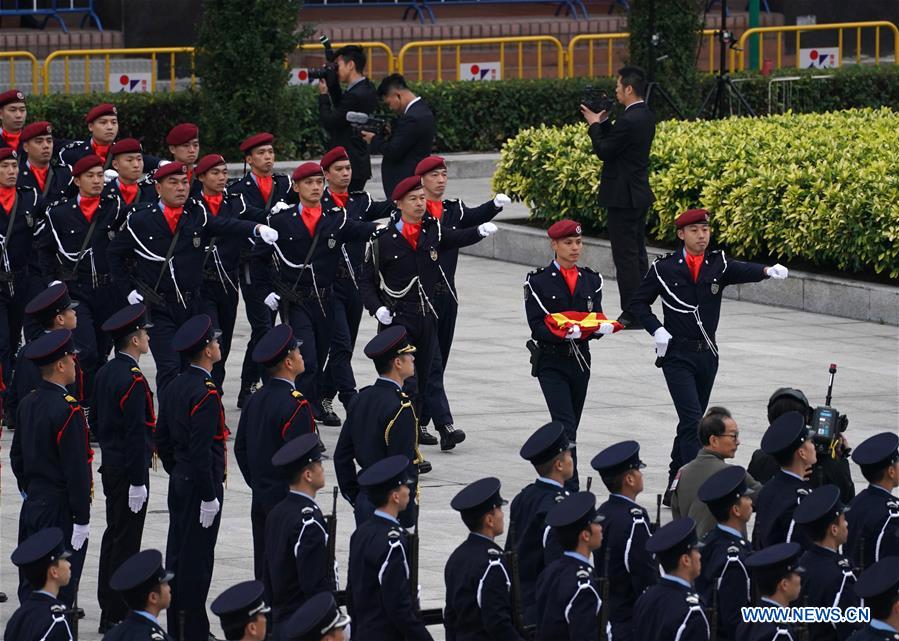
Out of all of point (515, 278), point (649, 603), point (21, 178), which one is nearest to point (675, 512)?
point (649, 603)

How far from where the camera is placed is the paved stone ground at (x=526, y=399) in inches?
457

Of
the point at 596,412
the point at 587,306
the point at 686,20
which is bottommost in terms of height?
the point at 596,412

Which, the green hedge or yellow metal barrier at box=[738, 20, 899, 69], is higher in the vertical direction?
yellow metal barrier at box=[738, 20, 899, 69]

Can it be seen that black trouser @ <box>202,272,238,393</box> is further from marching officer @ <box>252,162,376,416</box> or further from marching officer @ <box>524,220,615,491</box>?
marching officer @ <box>524,220,615,491</box>

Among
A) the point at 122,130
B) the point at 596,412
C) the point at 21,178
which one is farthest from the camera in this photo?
the point at 122,130

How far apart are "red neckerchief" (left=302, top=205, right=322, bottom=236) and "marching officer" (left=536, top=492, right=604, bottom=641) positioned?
19.0 ft

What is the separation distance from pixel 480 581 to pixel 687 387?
4.09 m

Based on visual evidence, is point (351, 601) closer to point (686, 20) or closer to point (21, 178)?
point (21, 178)

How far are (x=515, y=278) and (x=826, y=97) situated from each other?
10220 mm

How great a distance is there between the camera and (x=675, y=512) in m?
10.2

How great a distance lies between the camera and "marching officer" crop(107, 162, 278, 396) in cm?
1375

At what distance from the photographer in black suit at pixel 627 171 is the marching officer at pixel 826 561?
758 cm

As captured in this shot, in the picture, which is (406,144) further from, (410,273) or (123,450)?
(123,450)

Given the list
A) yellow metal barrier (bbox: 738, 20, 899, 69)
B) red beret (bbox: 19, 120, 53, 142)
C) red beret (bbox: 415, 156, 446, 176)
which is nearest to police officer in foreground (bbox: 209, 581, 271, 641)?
red beret (bbox: 415, 156, 446, 176)
